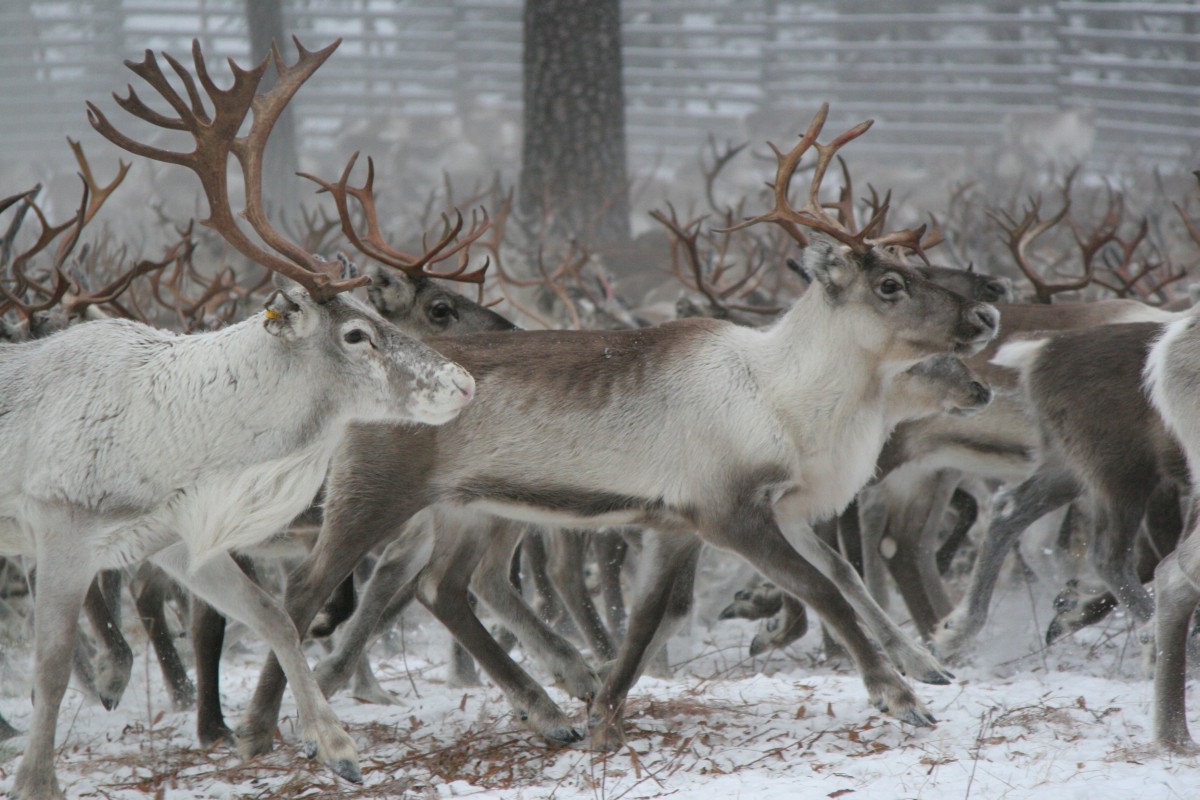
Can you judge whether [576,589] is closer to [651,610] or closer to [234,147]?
[651,610]

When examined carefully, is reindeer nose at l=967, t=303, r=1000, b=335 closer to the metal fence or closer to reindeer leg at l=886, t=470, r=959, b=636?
reindeer leg at l=886, t=470, r=959, b=636

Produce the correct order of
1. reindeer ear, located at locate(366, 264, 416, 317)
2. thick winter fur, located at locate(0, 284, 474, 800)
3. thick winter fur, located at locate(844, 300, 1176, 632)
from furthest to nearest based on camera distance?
thick winter fur, located at locate(844, 300, 1176, 632) < reindeer ear, located at locate(366, 264, 416, 317) < thick winter fur, located at locate(0, 284, 474, 800)

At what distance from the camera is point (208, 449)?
3426mm

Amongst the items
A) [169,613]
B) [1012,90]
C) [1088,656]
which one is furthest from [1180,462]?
[1012,90]

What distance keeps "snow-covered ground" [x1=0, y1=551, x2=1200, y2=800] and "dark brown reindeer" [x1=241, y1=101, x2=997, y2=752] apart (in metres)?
0.18

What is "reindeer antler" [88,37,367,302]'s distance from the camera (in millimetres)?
3385

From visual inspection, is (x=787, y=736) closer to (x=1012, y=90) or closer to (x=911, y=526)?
(x=911, y=526)

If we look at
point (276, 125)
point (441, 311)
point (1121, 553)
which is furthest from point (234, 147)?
point (276, 125)

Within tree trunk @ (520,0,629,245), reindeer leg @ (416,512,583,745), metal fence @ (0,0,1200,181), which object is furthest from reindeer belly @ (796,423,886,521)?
metal fence @ (0,0,1200,181)

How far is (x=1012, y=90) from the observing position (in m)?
24.9

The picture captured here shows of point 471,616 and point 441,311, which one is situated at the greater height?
point 441,311

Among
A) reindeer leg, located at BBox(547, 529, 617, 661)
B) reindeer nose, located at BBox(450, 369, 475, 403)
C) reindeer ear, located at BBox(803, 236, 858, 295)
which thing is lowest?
reindeer leg, located at BBox(547, 529, 617, 661)

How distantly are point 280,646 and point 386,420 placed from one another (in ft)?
2.14

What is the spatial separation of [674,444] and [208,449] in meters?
1.31
